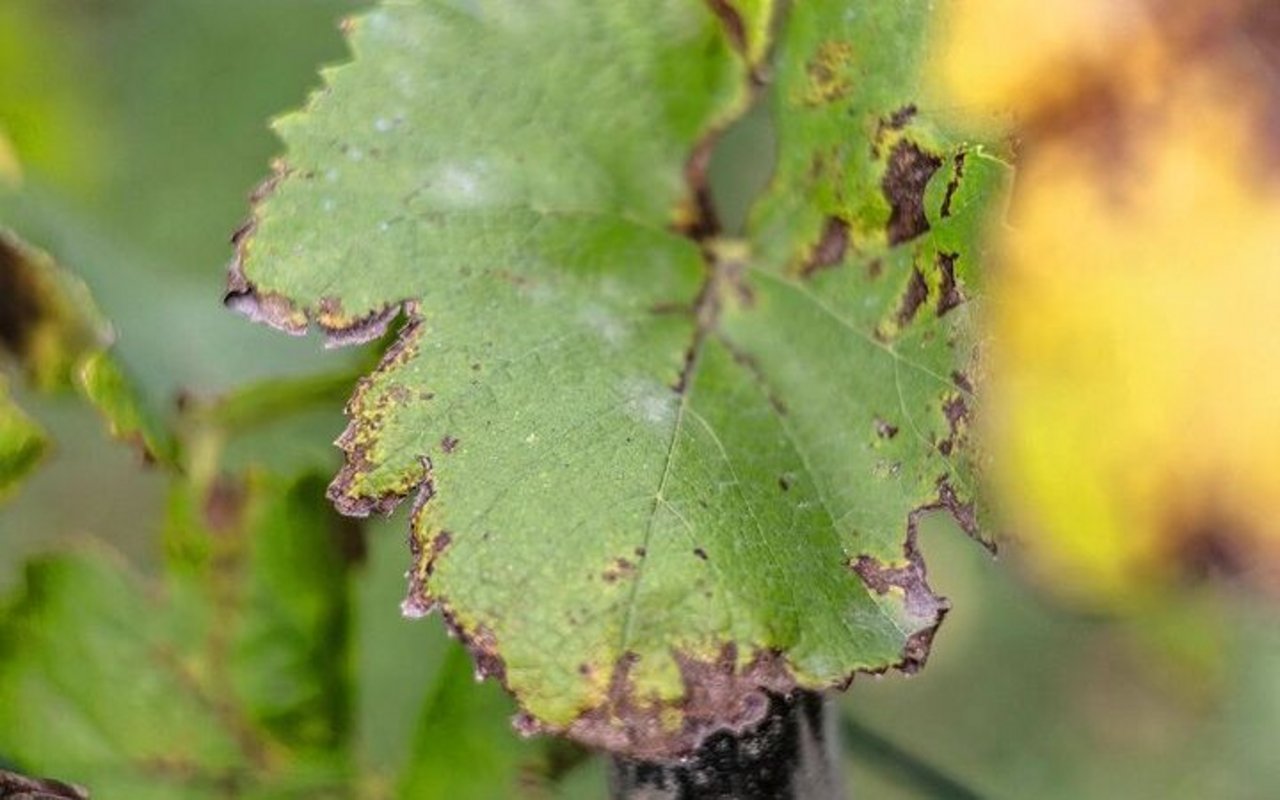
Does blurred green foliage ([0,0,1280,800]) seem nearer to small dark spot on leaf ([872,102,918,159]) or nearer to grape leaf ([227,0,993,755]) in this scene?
grape leaf ([227,0,993,755])

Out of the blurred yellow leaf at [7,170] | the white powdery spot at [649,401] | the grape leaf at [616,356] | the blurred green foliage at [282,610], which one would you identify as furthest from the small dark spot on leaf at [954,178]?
the blurred yellow leaf at [7,170]

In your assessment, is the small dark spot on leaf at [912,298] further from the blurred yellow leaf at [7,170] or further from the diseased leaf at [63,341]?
the blurred yellow leaf at [7,170]

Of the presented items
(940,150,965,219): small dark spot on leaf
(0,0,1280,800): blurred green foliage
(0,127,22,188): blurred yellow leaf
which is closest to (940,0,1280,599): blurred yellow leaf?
(940,150,965,219): small dark spot on leaf

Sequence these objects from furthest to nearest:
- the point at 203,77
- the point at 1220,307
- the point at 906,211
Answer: the point at 203,77, the point at 906,211, the point at 1220,307

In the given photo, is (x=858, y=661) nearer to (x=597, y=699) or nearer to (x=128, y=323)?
(x=597, y=699)

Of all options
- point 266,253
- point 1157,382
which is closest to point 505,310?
point 266,253

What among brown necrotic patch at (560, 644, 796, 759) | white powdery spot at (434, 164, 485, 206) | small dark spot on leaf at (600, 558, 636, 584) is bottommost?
brown necrotic patch at (560, 644, 796, 759)

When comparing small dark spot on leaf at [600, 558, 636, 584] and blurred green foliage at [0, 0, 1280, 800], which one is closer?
small dark spot on leaf at [600, 558, 636, 584]
